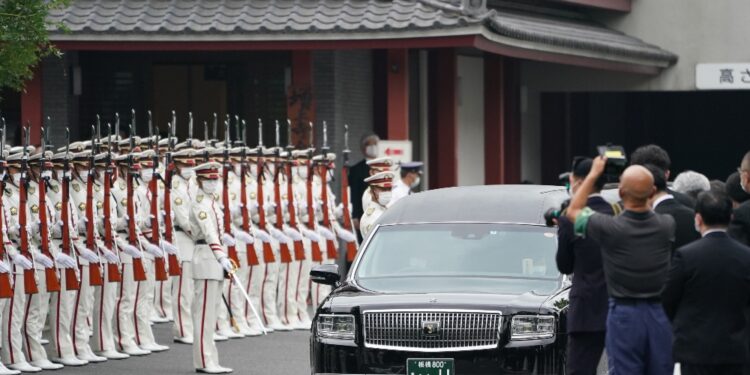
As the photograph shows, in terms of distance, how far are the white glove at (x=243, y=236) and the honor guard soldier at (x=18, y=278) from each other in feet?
12.0

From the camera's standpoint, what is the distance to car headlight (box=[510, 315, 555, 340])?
1200 cm

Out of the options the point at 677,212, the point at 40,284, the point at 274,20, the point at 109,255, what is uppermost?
the point at 274,20

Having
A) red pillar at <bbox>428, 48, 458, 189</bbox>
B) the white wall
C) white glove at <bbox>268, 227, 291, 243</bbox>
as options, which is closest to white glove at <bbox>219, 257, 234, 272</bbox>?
white glove at <bbox>268, 227, 291, 243</bbox>

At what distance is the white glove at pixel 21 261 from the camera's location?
1591 cm

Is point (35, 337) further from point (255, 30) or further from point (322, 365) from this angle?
point (255, 30)

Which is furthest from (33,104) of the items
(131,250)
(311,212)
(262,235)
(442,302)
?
(442,302)

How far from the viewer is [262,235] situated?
65.7 ft

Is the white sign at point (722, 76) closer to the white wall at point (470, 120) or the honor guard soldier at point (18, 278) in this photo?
the white wall at point (470, 120)

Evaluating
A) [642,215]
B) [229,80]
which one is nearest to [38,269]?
[642,215]

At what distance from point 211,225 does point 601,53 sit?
1296cm

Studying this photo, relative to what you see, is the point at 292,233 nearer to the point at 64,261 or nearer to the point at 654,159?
the point at 64,261

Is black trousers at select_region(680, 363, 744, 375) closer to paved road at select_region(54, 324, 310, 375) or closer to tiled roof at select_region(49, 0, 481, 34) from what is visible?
paved road at select_region(54, 324, 310, 375)

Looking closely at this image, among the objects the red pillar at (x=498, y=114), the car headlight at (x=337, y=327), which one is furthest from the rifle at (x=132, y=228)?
the red pillar at (x=498, y=114)

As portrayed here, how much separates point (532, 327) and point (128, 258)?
6.72 m
